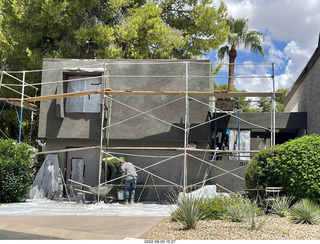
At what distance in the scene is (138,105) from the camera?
18.5 meters

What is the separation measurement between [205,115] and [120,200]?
16.0ft

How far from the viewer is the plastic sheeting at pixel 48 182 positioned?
17953 mm

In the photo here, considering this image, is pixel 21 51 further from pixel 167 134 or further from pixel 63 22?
pixel 167 134

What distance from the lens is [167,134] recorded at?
1809cm

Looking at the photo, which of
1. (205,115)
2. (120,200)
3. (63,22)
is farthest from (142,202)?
(63,22)

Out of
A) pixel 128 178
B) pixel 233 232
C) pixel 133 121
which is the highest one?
pixel 133 121

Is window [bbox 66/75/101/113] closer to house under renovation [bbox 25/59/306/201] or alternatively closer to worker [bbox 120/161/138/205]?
house under renovation [bbox 25/59/306/201]

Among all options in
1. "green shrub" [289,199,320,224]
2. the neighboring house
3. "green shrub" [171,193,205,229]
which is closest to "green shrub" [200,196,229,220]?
"green shrub" [171,193,205,229]

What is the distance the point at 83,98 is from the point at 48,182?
12.7 feet

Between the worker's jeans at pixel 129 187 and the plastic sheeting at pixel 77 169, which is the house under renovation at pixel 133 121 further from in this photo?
the worker's jeans at pixel 129 187

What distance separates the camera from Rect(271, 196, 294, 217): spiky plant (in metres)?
10.6

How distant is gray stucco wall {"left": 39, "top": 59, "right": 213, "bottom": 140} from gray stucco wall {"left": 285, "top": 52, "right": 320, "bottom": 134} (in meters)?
4.31

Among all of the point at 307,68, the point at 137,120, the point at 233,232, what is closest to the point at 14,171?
the point at 137,120

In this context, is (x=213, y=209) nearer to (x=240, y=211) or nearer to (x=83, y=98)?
(x=240, y=211)
